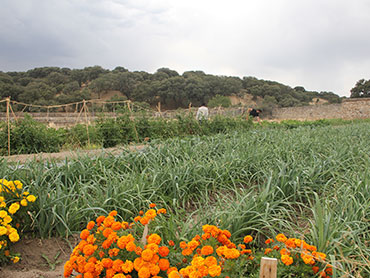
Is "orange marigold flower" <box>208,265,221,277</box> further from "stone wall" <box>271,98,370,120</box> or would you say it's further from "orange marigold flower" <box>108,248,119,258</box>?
"stone wall" <box>271,98,370,120</box>

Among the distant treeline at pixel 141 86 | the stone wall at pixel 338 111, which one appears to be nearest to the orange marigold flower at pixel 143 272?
the stone wall at pixel 338 111

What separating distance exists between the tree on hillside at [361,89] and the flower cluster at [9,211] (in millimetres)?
43880

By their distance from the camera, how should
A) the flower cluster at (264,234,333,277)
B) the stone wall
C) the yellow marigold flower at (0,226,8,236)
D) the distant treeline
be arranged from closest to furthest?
the flower cluster at (264,234,333,277), the yellow marigold flower at (0,226,8,236), the stone wall, the distant treeline

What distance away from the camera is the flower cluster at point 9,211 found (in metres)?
1.66

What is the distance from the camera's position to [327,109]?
2394cm

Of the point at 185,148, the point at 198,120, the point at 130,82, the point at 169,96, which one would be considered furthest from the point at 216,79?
the point at 185,148

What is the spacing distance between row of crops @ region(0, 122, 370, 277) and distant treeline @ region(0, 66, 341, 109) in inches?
1075

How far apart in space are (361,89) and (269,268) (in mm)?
44795

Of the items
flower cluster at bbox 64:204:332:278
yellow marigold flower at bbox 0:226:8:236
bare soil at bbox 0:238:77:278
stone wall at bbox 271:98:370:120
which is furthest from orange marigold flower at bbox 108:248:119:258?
stone wall at bbox 271:98:370:120

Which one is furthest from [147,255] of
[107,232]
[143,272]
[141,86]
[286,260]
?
[141,86]

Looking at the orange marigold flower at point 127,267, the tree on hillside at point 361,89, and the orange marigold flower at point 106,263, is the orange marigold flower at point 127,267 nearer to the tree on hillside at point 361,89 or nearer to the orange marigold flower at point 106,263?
the orange marigold flower at point 106,263

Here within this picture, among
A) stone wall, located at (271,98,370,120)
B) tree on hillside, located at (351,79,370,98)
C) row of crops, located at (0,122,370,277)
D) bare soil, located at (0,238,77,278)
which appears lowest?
bare soil, located at (0,238,77,278)

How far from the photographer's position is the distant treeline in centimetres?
3123

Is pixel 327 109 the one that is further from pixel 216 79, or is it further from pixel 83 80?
pixel 83 80
